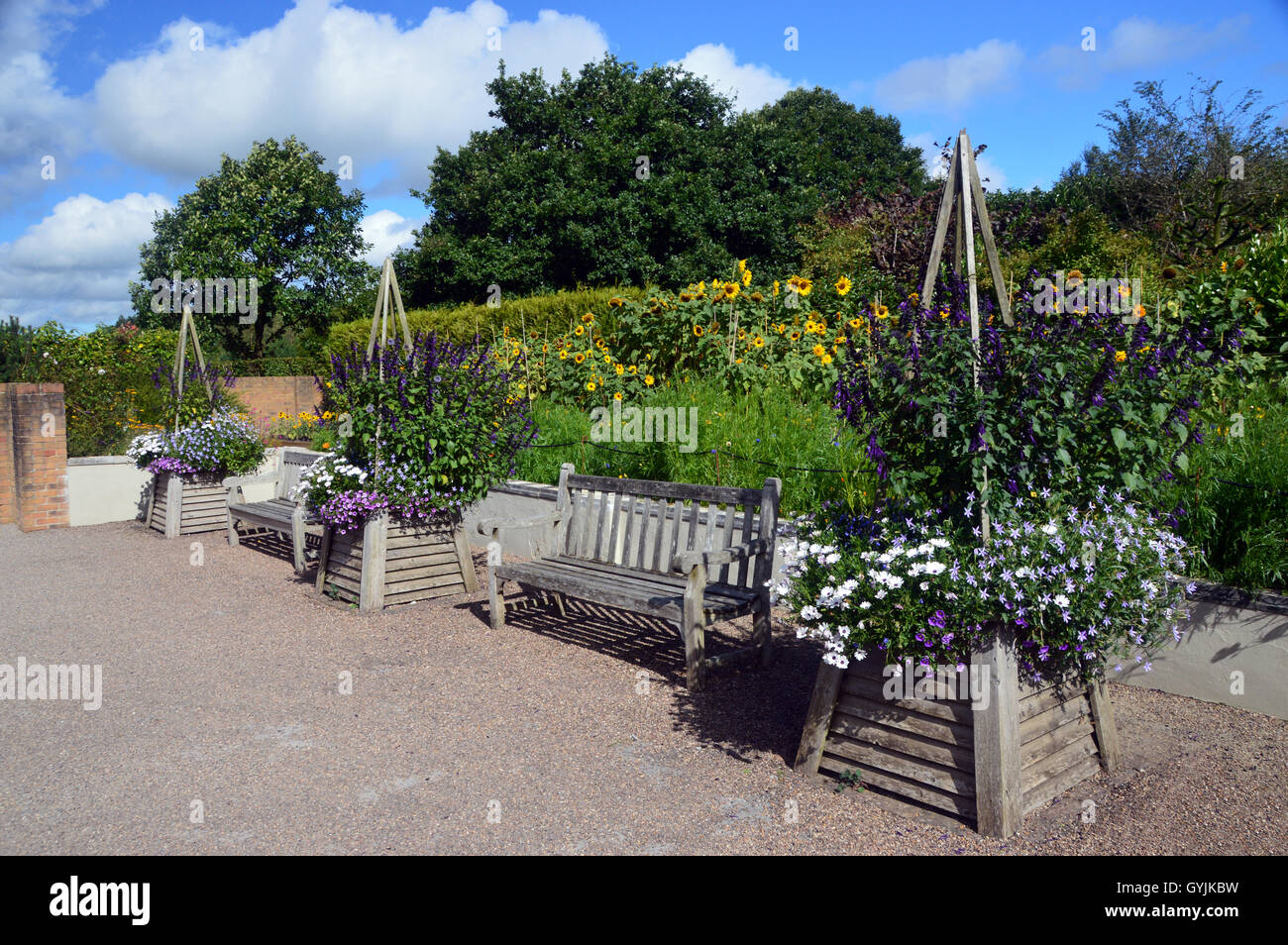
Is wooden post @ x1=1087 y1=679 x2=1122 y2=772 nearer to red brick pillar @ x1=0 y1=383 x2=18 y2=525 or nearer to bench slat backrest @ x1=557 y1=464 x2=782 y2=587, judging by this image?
bench slat backrest @ x1=557 y1=464 x2=782 y2=587

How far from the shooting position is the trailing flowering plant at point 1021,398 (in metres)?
3.14

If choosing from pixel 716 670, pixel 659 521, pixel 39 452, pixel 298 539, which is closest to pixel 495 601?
pixel 659 521

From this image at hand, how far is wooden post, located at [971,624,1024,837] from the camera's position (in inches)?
119

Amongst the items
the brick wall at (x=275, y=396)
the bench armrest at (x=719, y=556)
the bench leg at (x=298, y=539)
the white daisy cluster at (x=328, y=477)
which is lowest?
the bench leg at (x=298, y=539)

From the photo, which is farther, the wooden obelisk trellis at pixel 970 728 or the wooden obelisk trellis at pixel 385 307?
the wooden obelisk trellis at pixel 385 307

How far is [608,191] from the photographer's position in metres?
23.3

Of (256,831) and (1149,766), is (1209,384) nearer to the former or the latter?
(1149,766)

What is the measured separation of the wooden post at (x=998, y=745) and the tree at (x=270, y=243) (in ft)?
97.6

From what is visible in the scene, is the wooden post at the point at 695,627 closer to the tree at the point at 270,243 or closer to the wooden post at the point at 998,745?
the wooden post at the point at 998,745

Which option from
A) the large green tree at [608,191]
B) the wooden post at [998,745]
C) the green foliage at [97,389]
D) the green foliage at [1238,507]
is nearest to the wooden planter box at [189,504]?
the green foliage at [97,389]

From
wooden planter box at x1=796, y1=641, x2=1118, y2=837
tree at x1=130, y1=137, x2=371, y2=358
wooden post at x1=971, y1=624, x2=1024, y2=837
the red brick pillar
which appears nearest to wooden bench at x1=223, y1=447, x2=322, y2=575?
the red brick pillar

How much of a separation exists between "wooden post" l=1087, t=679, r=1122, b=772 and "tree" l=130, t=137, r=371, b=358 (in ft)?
97.3

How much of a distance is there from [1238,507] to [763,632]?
2536 mm

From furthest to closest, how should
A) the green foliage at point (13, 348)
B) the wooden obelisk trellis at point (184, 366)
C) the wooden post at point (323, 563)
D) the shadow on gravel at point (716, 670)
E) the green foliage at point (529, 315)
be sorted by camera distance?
the green foliage at point (13, 348) < the green foliage at point (529, 315) < the wooden obelisk trellis at point (184, 366) < the wooden post at point (323, 563) < the shadow on gravel at point (716, 670)
